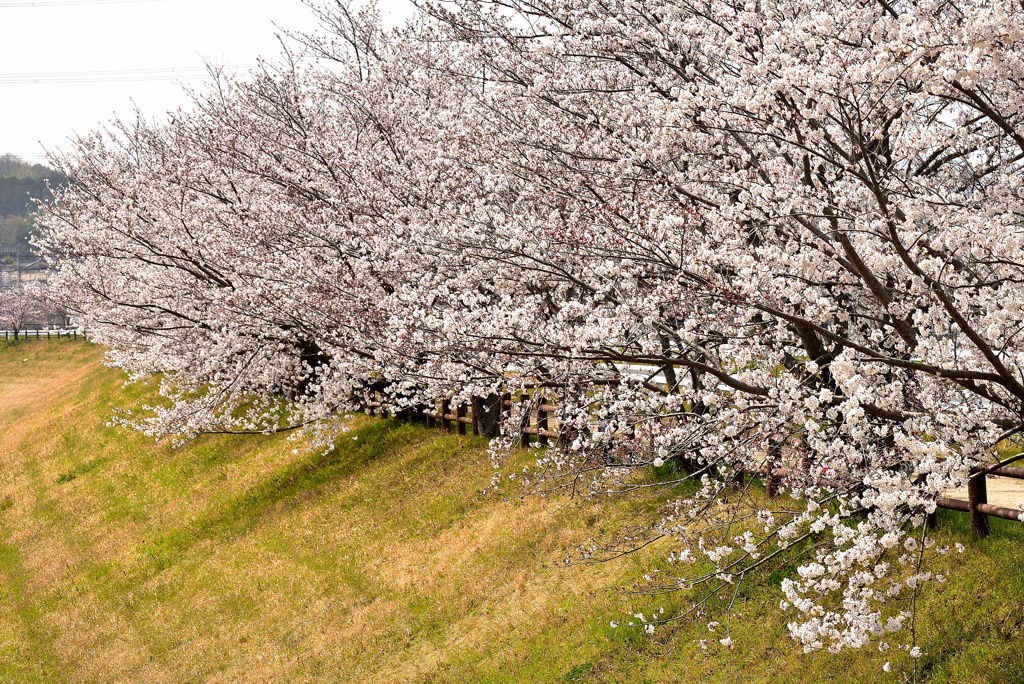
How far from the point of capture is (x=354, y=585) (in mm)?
13133

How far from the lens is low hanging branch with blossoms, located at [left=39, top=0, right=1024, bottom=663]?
17.9 ft

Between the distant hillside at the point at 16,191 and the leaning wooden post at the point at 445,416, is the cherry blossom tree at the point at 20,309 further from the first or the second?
the distant hillside at the point at 16,191

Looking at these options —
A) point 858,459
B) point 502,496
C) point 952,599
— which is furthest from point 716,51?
point 502,496

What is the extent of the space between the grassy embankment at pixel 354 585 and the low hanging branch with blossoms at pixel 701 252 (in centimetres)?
67

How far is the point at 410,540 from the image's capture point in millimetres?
13734

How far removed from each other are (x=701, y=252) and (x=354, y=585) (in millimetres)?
9127

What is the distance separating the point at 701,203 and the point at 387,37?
9880 millimetres

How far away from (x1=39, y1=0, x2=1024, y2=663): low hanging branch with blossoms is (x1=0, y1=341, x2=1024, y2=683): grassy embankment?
672 mm

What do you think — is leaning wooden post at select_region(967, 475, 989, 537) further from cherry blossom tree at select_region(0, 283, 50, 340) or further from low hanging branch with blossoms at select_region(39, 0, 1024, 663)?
cherry blossom tree at select_region(0, 283, 50, 340)

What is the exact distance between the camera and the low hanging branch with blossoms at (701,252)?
5.44 meters

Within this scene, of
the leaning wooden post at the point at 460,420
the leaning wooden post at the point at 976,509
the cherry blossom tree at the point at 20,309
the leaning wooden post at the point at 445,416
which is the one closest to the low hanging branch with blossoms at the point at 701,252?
the leaning wooden post at the point at 976,509

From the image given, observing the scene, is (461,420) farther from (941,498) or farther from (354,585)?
(941,498)

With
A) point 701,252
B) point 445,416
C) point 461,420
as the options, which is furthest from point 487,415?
point 701,252

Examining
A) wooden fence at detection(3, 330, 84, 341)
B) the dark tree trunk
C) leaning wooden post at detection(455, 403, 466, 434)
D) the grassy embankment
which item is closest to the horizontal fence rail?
wooden fence at detection(3, 330, 84, 341)
